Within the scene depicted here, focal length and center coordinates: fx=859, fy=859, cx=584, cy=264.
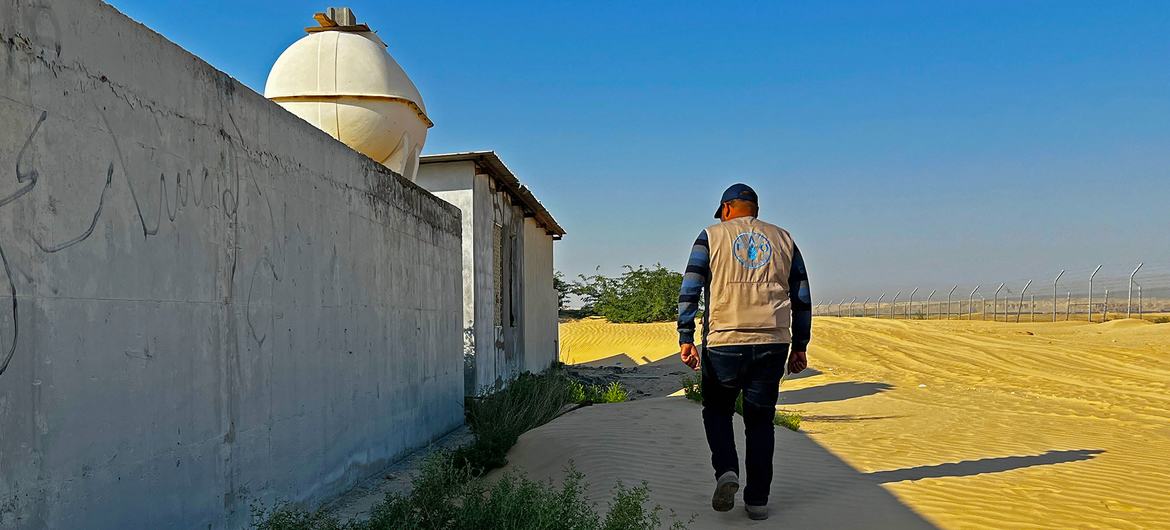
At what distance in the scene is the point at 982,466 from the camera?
6.71 m

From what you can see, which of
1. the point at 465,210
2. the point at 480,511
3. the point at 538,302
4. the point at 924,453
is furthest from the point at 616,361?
the point at 480,511

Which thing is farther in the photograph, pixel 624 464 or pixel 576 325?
pixel 576 325

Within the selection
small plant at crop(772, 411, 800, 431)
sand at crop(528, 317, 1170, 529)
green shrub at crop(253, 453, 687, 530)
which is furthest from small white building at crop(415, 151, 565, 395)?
green shrub at crop(253, 453, 687, 530)

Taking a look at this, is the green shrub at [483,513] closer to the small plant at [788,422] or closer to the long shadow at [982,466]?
the long shadow at [982,466]

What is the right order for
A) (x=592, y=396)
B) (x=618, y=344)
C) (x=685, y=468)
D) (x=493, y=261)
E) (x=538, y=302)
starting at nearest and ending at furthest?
(x=685, y=468) < (x=592, y=396) < (x=493, y=261) < (x=538, y=302) < (x=618, y=344)

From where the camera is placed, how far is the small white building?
38.2 ft

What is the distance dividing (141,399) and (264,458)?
4.34ft

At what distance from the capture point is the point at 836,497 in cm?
558

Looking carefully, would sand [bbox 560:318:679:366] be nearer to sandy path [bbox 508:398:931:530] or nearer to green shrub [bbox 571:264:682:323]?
green shrub [bbox 571:264:682:323]

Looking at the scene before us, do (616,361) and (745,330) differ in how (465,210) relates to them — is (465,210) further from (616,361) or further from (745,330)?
(616,361)

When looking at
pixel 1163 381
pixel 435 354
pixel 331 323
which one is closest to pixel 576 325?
pixel 1163 381

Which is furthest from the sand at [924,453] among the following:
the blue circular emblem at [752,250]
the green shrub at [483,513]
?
the blue circular emblem at [752,250]

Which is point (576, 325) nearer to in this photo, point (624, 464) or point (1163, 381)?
point (1163, 381)

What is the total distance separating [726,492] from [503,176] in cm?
848
